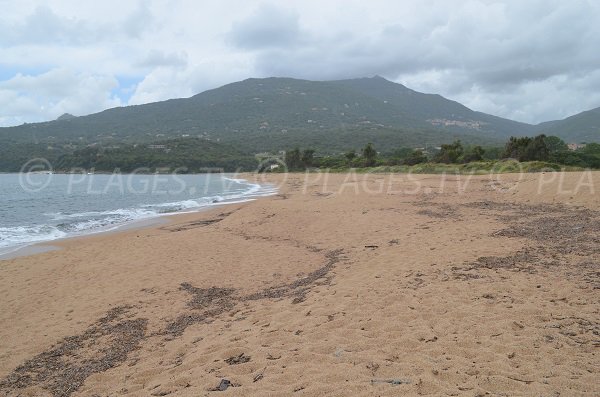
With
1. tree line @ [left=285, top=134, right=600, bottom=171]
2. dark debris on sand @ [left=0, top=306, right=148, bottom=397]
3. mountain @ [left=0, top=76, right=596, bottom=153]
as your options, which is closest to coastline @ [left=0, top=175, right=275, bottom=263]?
dark debris on sand @ [left=0, top=306, right=148, bottom=397]

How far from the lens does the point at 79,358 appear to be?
5578mm

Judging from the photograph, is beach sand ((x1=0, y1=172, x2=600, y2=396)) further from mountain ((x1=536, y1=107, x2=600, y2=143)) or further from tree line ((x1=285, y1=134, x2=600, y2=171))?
mountain ((x1=536, y1=107, x2=600, y2=143))

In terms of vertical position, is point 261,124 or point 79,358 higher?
point 261,124

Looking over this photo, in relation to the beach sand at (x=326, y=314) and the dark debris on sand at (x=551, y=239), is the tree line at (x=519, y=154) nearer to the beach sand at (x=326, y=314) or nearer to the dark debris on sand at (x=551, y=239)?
the dark debris on sand at (x=551, y=239)

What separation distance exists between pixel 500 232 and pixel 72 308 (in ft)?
31.5

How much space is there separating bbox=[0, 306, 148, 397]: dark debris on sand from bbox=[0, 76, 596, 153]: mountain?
4620 inches

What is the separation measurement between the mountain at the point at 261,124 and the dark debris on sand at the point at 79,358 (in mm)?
117355

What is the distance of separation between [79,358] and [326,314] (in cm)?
348

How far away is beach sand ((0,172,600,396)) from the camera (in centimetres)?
376

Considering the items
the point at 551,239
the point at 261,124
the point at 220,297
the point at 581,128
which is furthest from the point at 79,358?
the point at 581,128

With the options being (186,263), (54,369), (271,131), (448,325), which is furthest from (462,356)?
(271,131)

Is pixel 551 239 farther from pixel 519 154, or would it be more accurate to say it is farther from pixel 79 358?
pixel 519 154

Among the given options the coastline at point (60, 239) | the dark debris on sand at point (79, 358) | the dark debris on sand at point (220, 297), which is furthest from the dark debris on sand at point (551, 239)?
the coastline at point (60, 239)

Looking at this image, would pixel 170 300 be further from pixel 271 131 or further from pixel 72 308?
pixel 271 131
